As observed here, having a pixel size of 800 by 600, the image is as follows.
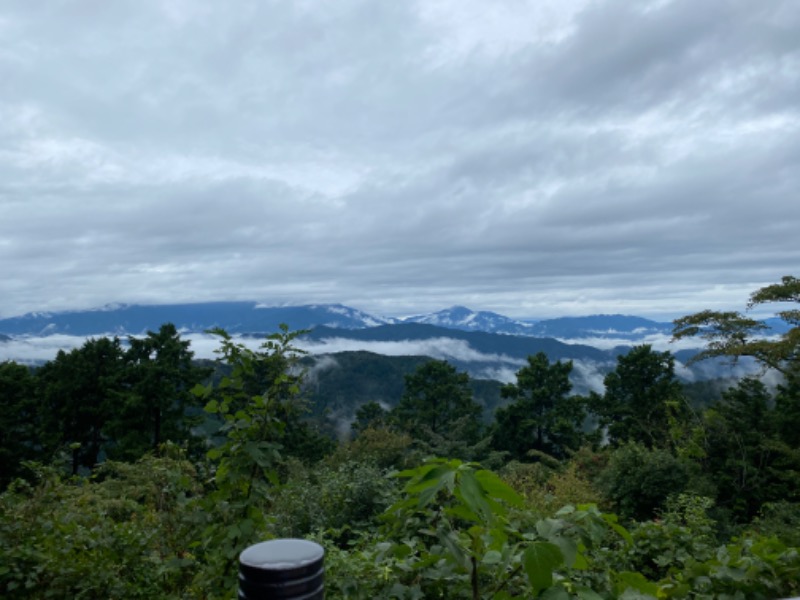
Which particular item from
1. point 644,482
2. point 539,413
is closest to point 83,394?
point 644,482

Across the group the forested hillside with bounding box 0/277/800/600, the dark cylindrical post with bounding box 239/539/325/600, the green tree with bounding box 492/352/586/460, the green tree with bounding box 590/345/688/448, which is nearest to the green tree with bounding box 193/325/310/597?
the forested hillside with bounding box 0/277/800/600

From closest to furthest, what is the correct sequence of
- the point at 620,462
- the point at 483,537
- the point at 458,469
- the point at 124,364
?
the point at 458,469
the point at 483,537
the point at 620,462
the point at 124,364

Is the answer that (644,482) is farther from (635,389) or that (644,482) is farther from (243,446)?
(635,389)

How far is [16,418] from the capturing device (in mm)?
27922

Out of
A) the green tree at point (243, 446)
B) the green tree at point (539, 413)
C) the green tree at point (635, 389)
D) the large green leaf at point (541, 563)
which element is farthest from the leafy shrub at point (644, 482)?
the green tree at point (539, 413)

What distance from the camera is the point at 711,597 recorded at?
2297 millimetres

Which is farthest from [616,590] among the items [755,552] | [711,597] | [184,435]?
[184,435]

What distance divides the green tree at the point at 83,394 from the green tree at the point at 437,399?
19.4 meters

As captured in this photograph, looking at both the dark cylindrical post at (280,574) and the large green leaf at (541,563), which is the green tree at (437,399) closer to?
the large green leaf at (541,563)

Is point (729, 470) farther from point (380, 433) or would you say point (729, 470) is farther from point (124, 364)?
point (124, 364)

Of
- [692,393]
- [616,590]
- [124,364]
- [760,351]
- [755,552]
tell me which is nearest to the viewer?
[616,590]

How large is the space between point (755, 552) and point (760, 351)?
19497 mm

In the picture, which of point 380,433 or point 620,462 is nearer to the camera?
point 620,462

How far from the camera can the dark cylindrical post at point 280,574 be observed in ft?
4.76
